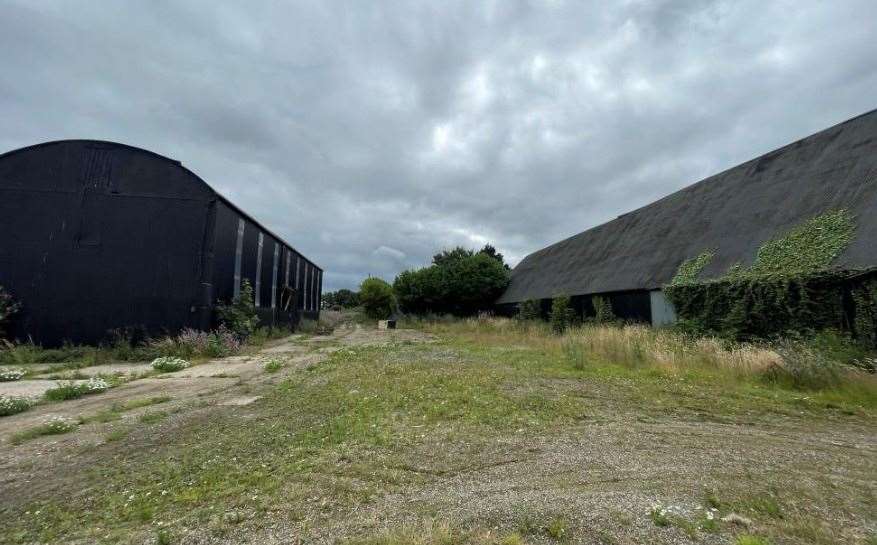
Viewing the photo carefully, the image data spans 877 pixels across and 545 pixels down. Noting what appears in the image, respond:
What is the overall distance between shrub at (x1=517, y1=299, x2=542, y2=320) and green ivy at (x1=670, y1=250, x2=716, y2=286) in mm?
8955

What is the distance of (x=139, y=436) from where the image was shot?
4.49 metres

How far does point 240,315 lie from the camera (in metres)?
14.4

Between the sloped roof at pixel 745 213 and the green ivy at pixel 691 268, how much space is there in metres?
0.27

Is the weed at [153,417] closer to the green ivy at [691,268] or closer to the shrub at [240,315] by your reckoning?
the shrub at [240,315]

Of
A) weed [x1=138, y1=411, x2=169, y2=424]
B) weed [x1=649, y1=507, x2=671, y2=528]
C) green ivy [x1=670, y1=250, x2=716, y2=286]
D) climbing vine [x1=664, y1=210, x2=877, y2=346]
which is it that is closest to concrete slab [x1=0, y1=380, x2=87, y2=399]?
weed [x1=138, y1=411, x2=169, y2=424]

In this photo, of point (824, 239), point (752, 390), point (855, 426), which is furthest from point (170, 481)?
point (824, 239)

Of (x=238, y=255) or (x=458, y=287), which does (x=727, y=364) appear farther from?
(x=458, y=287)

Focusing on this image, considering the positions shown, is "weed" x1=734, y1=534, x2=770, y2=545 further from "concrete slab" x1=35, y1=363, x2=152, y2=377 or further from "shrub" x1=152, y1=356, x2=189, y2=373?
"shrub" x1=152, y1=356, x2=189, y2=373

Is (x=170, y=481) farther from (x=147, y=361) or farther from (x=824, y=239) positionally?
(x=824, y=239)

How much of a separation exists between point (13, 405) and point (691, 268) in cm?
1687

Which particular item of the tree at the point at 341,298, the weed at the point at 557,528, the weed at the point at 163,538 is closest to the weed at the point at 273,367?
the weed at the point at 163,538

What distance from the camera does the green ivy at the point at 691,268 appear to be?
12.5 meters

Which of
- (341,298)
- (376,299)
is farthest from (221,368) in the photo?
(341,298)

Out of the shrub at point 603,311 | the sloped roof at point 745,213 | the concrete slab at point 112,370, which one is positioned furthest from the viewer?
the shrub at point 603,311
